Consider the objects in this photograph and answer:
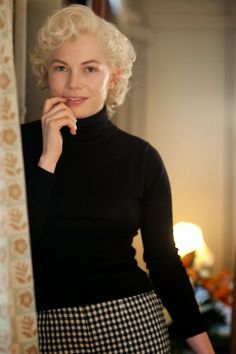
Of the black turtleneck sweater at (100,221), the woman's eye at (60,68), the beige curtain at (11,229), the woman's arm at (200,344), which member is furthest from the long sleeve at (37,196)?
the woman's arm at (200,344)

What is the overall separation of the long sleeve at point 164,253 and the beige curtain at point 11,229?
0.38 metres

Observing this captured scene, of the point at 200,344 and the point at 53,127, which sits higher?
the point at 53,127

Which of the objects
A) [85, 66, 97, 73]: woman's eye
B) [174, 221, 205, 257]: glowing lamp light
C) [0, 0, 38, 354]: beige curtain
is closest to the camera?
[0, 0, 38, 354]: beige curtain

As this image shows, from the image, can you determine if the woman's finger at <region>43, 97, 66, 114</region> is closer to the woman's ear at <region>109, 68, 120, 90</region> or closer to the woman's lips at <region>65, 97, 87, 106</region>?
the woman's lips at <region>65, 97, 87, 106</region>

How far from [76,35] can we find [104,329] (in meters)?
0.64

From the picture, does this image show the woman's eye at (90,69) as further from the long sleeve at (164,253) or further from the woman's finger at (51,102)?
the long sleeve at (164,253)

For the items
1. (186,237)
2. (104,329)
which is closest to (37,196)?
(104,329)

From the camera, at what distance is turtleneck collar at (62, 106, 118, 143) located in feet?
3.64

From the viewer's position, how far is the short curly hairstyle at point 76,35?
1.05 m

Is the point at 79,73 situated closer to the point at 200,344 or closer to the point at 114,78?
the point at 114,78

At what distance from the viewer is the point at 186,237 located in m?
2.42

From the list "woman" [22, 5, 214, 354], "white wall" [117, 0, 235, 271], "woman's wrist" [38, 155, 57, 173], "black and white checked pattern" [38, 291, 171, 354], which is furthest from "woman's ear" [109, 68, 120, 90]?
"white wall" [117, 0, 235, 271]

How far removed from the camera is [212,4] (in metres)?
2.67

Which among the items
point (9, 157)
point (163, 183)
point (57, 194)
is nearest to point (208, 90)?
point (163, 183)
